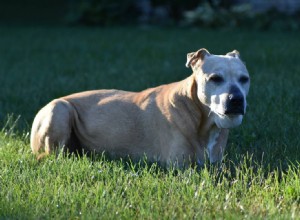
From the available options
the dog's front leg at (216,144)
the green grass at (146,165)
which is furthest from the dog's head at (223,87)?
the green grass at (146,165)

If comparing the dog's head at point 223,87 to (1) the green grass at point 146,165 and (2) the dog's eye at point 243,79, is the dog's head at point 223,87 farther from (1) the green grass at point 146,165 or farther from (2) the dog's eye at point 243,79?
(1) the green grass at point 146,165

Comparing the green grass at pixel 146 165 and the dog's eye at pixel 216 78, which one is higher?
the dog's eye at pixel 216 78

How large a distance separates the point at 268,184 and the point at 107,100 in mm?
2098

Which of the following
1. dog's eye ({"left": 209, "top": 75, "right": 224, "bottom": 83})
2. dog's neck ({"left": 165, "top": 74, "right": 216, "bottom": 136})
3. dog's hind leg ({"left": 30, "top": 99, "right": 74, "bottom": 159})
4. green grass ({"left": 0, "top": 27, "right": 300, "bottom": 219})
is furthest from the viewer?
dog's hind leg ({"left": 30, "top": 99, "right": 74, "bottom": 159})

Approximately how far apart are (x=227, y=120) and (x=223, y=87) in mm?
305

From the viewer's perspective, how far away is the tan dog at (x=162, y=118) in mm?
6141

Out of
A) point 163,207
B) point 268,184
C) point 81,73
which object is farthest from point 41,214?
point 81,73

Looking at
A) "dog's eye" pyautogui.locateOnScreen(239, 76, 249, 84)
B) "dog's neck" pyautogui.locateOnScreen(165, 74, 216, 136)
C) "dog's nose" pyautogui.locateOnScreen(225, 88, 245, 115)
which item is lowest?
"dog's neck" pyautogui.locateOnScreen(165, 74, 216, 136)

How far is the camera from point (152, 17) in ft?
83.5

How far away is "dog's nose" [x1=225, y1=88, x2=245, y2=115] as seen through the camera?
5.87 m

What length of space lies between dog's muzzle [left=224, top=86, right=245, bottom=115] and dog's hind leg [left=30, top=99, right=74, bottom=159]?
1.68m

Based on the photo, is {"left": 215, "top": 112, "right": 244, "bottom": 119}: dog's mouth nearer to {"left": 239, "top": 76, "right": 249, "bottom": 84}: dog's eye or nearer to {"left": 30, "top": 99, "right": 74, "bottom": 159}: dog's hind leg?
{"left": 239, "top": 76, "right": 249, "bottom": 84}: dog's eye

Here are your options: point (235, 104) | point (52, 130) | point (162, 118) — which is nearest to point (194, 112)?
point (162, 118)

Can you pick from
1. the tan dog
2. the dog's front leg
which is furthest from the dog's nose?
the dog's front leg
